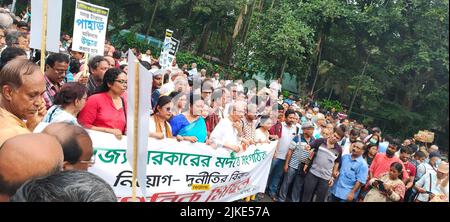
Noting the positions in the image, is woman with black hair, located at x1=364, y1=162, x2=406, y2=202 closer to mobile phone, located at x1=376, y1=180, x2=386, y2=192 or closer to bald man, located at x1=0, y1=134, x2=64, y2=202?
mobile phone, located at x1=376, y1=180, x2=386, y2=192

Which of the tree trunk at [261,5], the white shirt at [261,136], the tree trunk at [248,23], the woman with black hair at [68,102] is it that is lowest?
the white shirt at [261,136]

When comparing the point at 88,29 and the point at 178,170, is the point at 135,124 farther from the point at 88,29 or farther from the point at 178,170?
the point at 88,29

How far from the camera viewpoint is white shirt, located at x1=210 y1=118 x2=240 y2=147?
13.1 feet

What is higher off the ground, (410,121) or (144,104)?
(144,104)

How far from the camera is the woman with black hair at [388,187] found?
4.50m

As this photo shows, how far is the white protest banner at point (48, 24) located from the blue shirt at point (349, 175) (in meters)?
3.87

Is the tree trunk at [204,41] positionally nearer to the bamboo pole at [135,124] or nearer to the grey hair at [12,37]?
the grey hair at [12,37]

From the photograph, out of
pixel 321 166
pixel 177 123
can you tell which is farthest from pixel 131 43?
pixel 177 123

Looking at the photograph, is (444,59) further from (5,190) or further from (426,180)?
(5,190)

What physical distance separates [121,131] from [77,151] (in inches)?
62.3

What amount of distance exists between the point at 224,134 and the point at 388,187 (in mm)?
2172

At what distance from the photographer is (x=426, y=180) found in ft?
17.6

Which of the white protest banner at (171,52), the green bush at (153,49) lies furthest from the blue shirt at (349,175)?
the green bush at (153,49)
